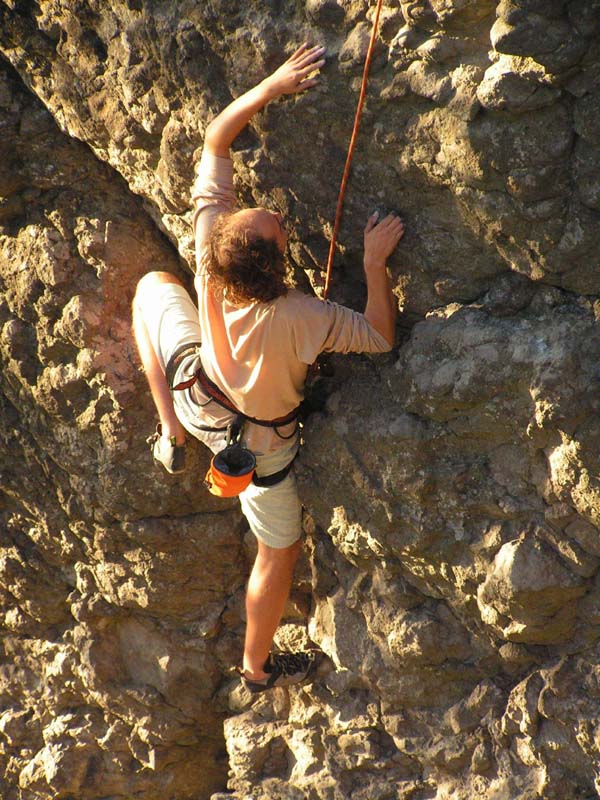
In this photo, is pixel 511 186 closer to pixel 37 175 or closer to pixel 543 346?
pixel 543 346

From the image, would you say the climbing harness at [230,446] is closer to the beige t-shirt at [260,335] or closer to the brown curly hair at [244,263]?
the beige t-shirt at [260,335]

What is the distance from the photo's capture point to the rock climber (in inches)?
115

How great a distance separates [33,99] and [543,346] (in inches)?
91.8

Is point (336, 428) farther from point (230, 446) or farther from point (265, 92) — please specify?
point (265, 92)

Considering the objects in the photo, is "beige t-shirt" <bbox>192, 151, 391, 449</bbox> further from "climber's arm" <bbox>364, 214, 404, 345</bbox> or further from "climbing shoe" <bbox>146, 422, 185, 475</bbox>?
"climbing shoe" <bbox>146, 422, 185, 475</bbox>

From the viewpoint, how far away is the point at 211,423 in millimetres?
3428

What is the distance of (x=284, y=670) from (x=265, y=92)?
2.35 meters

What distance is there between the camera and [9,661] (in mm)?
4766

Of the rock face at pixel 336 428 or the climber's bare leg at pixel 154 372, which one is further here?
the climber's bare leg at pixel 154 372

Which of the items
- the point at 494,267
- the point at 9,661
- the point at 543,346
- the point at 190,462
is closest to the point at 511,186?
the point at 494,267

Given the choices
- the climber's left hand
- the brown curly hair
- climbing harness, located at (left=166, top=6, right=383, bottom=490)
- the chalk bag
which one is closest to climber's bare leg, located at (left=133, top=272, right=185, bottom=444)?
climbing harness, located at (left=166, top=6, right=383, bottom=490)

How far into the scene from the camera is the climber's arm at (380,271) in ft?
9.67

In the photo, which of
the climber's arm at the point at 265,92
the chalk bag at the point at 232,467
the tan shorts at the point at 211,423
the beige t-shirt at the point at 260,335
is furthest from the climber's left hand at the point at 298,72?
the chalk bag at the point at 232,467

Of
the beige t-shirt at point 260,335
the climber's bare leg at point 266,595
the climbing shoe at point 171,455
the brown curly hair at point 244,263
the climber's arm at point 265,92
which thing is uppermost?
the climber's arm at point 265,92
